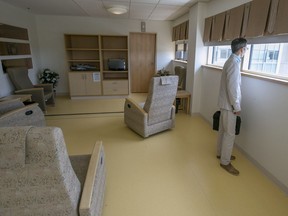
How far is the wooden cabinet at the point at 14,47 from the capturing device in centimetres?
393

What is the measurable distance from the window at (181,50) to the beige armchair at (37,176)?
4.95 metres

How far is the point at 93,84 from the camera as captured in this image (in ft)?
18.8

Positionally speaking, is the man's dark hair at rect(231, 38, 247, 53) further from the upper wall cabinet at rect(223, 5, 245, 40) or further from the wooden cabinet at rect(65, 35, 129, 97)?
the wooden cabinet at rect(65, 35, 129, 97)

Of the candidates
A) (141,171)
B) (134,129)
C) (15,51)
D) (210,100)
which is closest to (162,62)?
(210,100)

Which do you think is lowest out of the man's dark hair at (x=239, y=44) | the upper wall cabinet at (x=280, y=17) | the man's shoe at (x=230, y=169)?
the man's shoe at (x=230, y=169)

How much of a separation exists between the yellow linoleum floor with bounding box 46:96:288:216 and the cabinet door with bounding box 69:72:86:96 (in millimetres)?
2405

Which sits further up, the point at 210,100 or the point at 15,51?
the point at 15,51

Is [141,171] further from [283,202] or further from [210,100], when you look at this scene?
[210,100]

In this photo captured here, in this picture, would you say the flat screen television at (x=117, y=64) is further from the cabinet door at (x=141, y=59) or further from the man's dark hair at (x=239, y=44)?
the man's dark hair at (x=239, y=44)

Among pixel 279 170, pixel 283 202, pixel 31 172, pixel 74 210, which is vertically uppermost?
pixel 31 172

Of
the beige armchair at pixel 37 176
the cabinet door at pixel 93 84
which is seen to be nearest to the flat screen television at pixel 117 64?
the cabinet door at pixel 93 84

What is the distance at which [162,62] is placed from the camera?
6.51 m

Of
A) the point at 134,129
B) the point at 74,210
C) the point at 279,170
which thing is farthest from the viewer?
the point at 134,129

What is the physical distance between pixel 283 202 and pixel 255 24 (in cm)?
206
